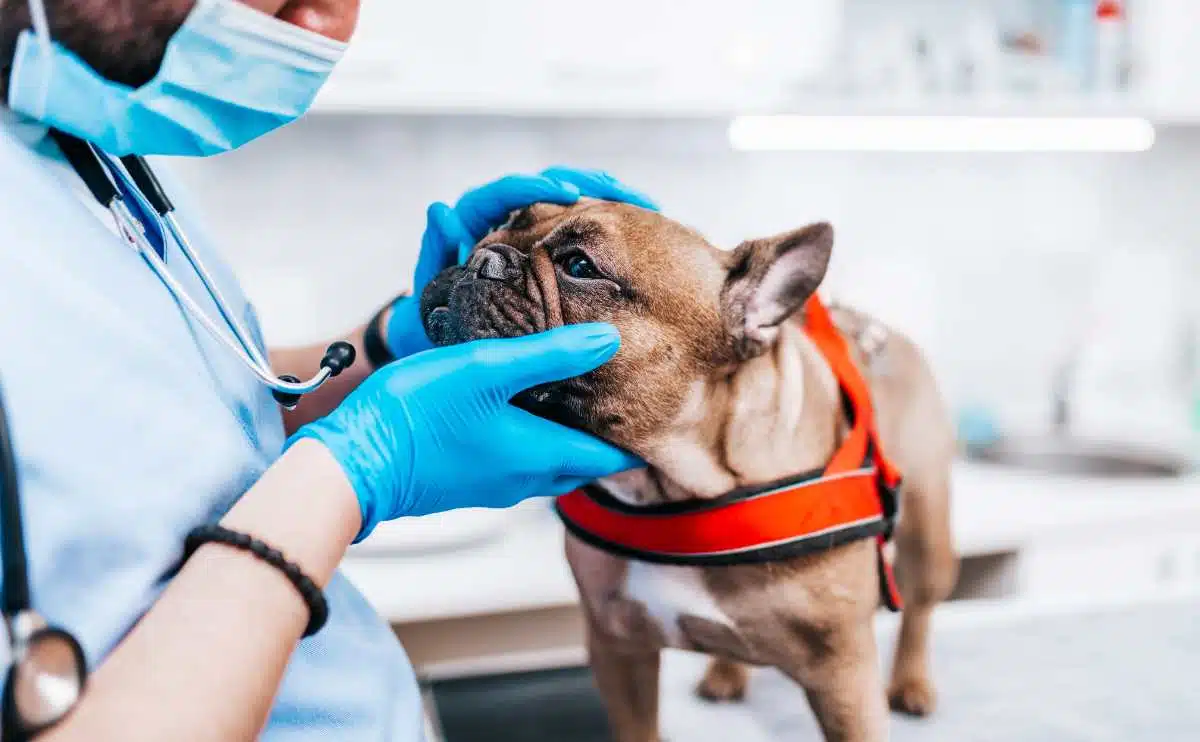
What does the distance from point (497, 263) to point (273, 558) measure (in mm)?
379

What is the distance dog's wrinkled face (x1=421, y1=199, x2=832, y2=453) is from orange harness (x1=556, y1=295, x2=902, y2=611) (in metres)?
0.09

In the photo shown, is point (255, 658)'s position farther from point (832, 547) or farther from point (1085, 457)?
point (1085, 457)

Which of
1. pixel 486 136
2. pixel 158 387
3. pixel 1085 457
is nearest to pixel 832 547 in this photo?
pixel 158 387

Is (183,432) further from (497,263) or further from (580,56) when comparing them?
(580,56)

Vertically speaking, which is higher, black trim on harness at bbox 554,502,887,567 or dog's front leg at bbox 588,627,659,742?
black trim on harness at bbox 554,502,887,567

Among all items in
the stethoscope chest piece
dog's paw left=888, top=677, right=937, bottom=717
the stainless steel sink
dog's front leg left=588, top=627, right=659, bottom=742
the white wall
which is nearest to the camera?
the stethoscope chest piece

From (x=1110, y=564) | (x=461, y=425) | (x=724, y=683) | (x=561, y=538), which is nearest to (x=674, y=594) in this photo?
(x=461, y=425)

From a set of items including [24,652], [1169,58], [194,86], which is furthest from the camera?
[1169,58]

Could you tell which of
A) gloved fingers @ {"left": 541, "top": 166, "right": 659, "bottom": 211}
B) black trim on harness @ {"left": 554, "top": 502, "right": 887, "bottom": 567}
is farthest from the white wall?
black trim on harness @ {"left": 554, "top": 502, "right": 887, "bottom": 567}

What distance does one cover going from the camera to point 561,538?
1.97 m

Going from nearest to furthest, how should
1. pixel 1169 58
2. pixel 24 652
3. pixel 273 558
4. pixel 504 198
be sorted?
pixel 24 652, pixel 273 558, pixel 504 198, pixel 1169 58

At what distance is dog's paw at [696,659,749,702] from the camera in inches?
51.8

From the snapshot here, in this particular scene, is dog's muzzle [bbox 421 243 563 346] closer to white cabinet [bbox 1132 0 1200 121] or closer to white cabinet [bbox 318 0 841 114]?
white cabinet [bbox 318 0 841 114]

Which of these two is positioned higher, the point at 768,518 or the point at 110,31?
the point at 110,31
